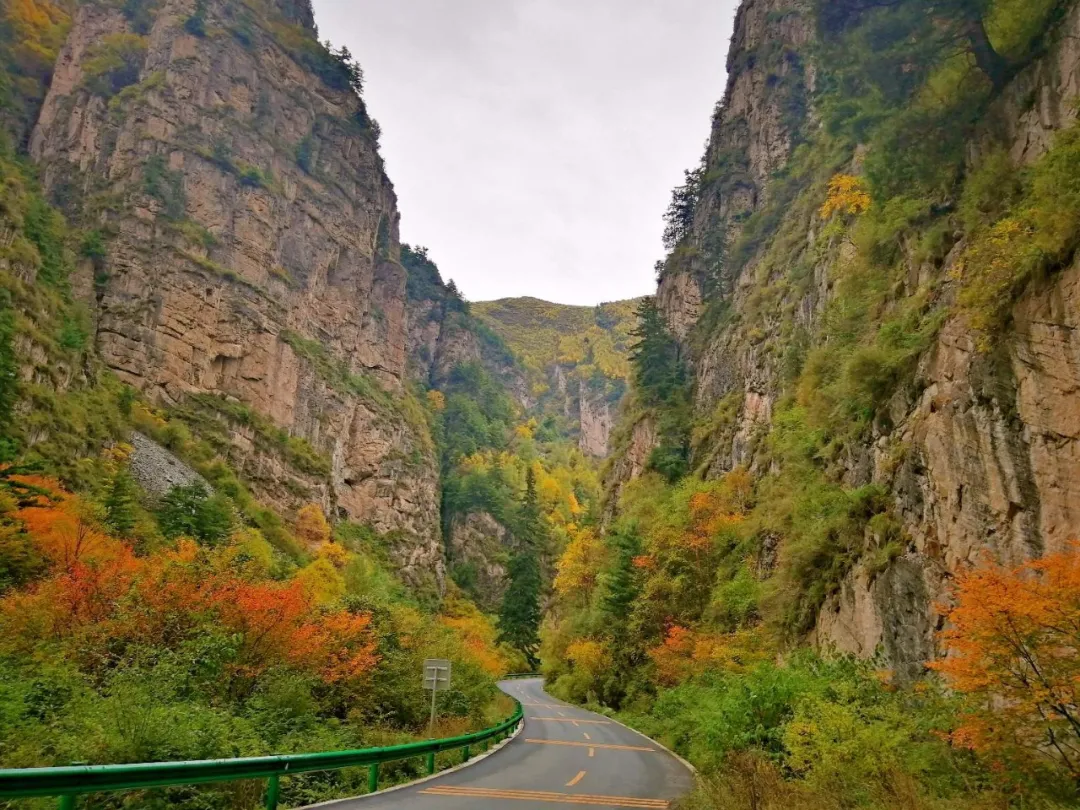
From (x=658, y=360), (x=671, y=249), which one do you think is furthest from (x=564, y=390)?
(x=658, y=360)

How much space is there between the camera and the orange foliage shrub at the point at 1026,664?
24.8 ft

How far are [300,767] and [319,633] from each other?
953 cm

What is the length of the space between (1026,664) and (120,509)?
36306 mm

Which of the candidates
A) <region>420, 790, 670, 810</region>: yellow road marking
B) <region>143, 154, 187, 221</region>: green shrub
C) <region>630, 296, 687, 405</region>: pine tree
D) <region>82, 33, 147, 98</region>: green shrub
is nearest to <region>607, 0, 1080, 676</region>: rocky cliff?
<region>420, 790, 670, 810</region>: yellow road marking

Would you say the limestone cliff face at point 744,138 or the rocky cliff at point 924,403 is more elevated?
the limestone cliff face at point 744,138

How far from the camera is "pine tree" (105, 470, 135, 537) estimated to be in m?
31.0

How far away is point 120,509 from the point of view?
31.9m

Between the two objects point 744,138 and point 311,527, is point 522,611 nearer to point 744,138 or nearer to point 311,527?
point 311,527

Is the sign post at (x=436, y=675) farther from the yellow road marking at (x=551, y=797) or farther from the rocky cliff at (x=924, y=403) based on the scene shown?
the rocky cliff at (x=924, y=403)

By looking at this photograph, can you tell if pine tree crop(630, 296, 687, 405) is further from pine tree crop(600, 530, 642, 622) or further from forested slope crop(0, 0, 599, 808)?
forested slope crop(0, 0, 599, 808)

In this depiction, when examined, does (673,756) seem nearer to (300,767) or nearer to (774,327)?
(300,767)

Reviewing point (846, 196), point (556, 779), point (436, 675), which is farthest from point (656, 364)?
point (556, 779)

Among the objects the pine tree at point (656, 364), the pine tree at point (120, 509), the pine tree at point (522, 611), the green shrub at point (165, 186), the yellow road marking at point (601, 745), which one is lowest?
the pine tree at point (522, 611)

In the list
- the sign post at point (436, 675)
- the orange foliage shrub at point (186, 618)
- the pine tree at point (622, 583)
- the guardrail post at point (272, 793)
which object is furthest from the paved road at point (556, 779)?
the pine tree at point (622, 583)
